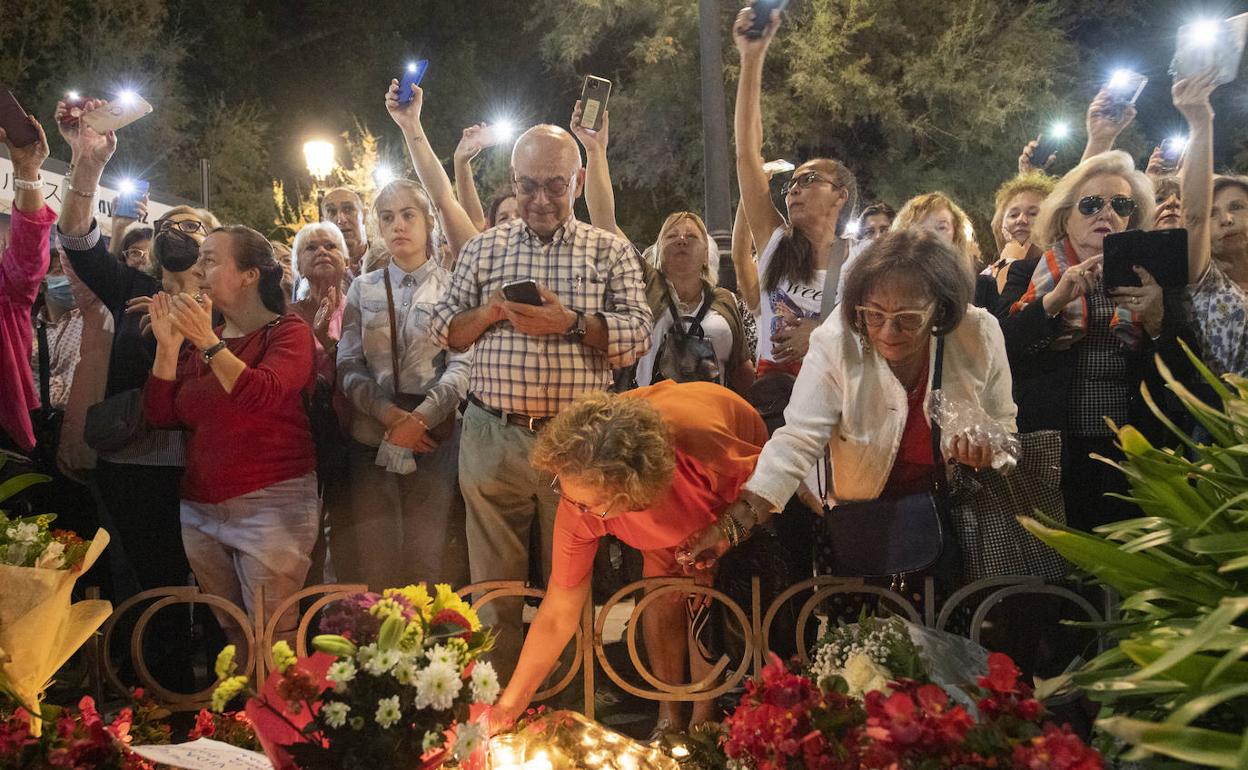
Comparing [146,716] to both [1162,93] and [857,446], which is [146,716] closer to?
[857,446]

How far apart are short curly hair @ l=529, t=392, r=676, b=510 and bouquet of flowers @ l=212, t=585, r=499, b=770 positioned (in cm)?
71

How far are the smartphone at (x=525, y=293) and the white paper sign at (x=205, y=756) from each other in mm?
1770

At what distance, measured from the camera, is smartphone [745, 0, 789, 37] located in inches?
171

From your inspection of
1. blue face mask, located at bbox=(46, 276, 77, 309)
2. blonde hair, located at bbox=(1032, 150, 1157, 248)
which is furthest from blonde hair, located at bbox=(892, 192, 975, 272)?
blue face mask, located at bbox=(46, 276, 77, 309)

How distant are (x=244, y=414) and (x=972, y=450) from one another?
246 cm

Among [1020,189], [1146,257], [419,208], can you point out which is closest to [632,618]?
[1146,257]

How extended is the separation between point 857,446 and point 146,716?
202 cm

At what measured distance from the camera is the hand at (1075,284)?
12.0 feet

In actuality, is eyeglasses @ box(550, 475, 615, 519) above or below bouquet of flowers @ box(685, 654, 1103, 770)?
above

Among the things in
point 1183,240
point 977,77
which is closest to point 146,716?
point 1183,240

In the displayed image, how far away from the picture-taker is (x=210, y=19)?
77.0ft

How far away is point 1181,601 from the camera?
1898 millimetres

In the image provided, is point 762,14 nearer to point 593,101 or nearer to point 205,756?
point 593,101

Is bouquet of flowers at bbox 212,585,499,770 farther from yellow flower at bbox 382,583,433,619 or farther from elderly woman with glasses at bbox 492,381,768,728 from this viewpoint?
elderly woman with glasses at bbox 492,381,768,728
